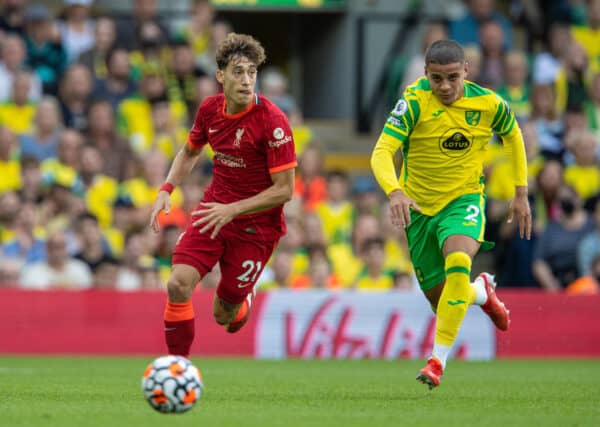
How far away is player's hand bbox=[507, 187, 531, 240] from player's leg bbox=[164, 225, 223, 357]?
2.24m

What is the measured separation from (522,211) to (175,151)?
781cm

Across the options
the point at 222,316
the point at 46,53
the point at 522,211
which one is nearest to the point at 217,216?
the point at 222,316

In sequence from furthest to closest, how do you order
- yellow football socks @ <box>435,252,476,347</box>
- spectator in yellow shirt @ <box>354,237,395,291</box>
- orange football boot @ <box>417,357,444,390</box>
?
spectator in yellow shirt @ <box>354,237,395,291</box>
yellow football socks @ <box>435,252,476,347</box>
orange football boot @ <box>417,357,444,390</box>

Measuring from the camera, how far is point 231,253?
916 cm

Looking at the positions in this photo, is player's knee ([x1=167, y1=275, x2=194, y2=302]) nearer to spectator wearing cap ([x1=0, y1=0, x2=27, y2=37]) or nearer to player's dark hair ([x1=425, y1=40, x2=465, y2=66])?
player's dark hair ([x1=425, y1=40, x2=465, y2=66])

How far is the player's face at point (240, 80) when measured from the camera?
8656 millimetres

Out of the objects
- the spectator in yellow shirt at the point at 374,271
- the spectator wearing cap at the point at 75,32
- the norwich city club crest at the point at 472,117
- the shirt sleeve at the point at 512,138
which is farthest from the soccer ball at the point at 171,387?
the spectator wearing cap at the point at 75,32

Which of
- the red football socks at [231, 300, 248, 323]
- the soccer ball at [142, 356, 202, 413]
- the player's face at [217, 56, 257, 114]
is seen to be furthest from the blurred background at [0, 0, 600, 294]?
the soccer ball at [142, 356, 202, 413]

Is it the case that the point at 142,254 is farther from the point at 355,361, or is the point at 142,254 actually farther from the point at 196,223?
the point at 196,223

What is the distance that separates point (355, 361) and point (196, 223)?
5.61m

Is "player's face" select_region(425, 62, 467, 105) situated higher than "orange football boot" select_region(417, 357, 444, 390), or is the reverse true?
"player's face" select_region(425, 62, 467, 105)

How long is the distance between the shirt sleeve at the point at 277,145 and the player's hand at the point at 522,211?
170cm

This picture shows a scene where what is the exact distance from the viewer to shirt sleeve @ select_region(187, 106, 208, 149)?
29.9ft

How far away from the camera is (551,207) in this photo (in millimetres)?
15773
